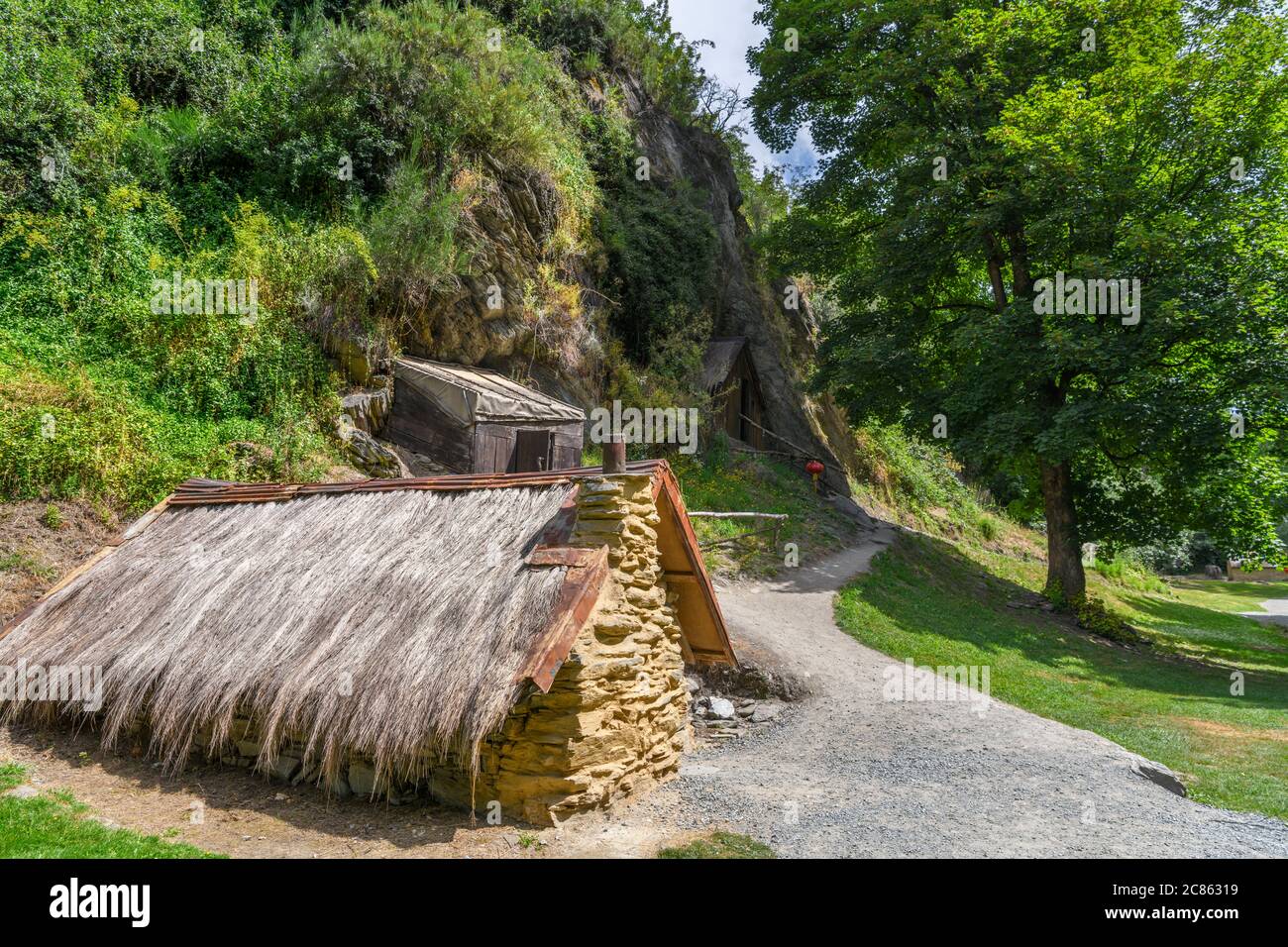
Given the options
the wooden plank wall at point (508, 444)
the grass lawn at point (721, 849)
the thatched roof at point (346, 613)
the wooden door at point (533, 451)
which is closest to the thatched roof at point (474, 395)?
the wooden plank wall at point (508, 444)

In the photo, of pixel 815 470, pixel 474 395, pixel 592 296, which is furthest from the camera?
pixel 815 470

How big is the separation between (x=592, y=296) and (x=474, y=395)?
739 cm

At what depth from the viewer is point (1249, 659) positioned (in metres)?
16.4

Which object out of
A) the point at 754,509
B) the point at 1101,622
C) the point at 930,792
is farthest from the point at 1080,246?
the point at 930,792

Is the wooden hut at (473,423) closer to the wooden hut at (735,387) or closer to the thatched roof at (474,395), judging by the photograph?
the thatched roof at (474,395)

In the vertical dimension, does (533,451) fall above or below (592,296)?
below

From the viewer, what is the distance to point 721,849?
5.38m

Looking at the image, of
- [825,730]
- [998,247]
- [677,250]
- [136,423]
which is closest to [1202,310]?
[998,247]

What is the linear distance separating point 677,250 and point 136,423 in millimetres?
15231

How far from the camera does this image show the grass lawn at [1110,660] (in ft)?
27.9

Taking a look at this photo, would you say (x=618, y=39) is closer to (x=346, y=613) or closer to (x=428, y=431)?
(x=428, y=431)
